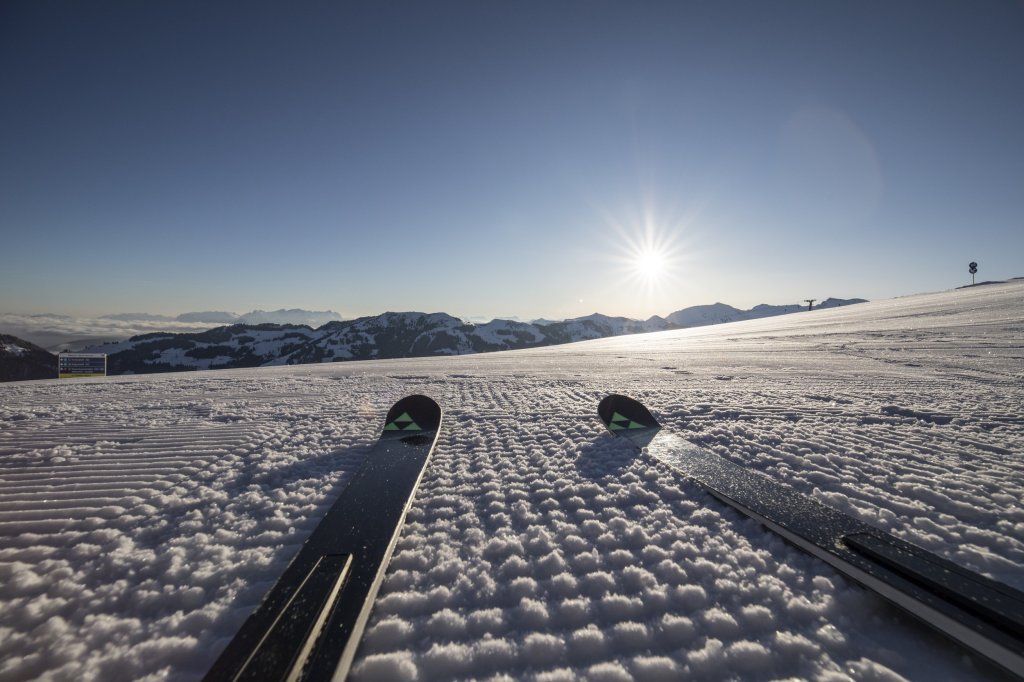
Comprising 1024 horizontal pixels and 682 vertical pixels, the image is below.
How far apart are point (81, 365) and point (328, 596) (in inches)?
554

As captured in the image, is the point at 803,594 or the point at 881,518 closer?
the point at 803,594

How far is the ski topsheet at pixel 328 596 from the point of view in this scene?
1222 mm

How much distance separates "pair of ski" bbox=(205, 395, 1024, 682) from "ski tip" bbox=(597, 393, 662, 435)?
105cm

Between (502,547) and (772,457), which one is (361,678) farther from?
(772,457)

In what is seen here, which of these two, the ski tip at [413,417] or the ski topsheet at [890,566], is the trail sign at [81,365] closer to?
the ski tip at [413,417]

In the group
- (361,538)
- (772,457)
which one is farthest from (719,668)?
(772,457)

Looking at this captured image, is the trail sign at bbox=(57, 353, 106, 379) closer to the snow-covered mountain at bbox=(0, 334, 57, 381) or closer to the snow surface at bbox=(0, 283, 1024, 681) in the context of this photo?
Result: the snow surface at bbox=(0, 283, 1024, 681)

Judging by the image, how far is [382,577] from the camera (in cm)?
170

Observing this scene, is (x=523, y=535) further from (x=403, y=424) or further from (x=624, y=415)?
(x=624, y=415)

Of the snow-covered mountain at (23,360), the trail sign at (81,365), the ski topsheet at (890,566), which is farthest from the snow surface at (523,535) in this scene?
the snow-covered mountain at (23,360)

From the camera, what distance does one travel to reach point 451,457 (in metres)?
3.21

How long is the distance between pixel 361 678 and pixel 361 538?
76 cm

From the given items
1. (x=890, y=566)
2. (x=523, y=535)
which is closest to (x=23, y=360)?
(x=523, y=535)

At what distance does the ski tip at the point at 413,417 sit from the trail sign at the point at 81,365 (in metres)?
10.9
